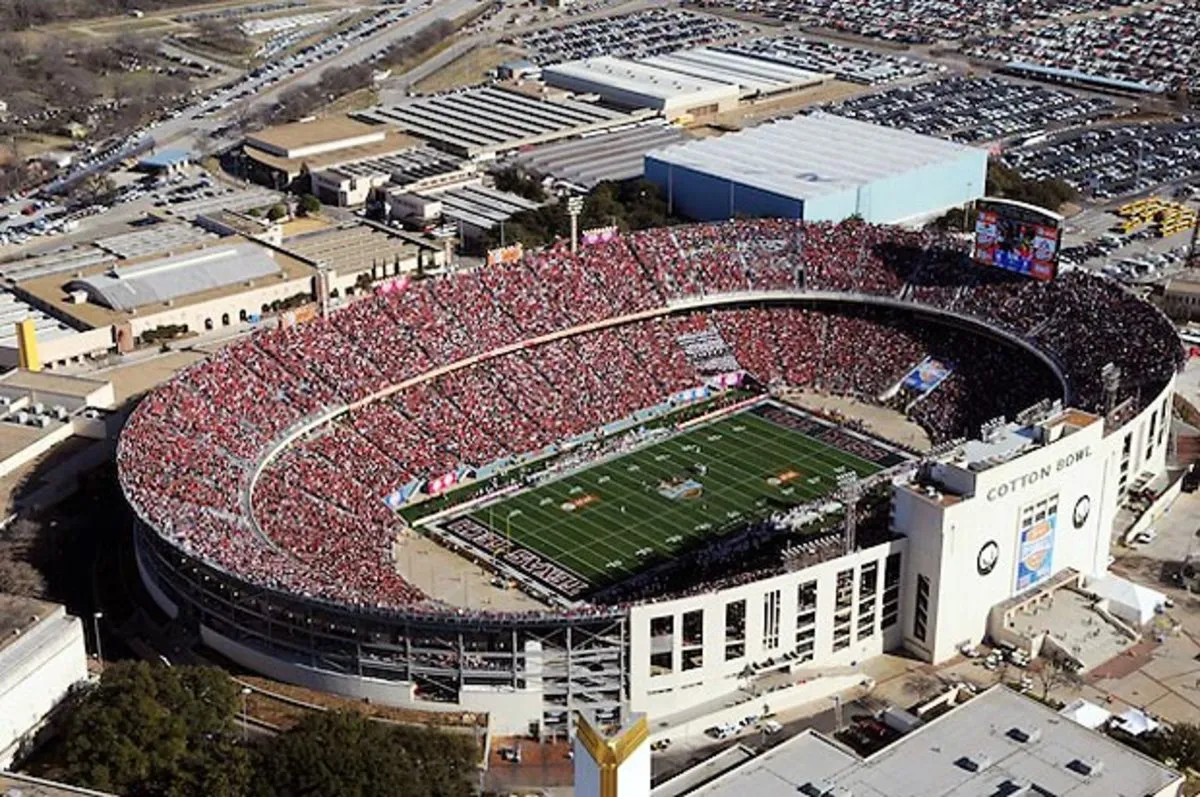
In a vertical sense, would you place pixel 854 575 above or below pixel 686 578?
above

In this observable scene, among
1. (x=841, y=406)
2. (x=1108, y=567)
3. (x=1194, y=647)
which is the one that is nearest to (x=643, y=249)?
(x=841, y=406)

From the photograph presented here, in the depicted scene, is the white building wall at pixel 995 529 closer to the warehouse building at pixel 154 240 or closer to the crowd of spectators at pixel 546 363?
the crowd of spectators at pixel 546 363

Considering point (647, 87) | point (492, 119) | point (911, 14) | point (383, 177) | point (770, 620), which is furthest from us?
point (911, 14)

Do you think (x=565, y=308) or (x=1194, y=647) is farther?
(x=565, y=308)

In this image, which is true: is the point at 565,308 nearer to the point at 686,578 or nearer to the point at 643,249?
the point at 643,249

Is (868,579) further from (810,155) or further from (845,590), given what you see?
(810,155)

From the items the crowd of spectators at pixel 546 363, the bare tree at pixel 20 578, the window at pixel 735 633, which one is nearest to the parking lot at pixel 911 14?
the crowd of spectators at pixel 546 363

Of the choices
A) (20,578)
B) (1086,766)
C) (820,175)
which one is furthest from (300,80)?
(1086,766)
